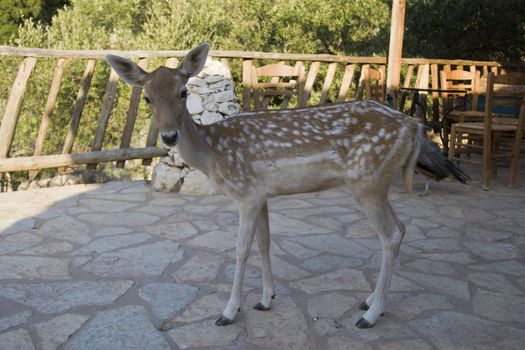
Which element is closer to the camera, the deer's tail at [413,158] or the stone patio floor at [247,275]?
the stone patio floor at [247,275]

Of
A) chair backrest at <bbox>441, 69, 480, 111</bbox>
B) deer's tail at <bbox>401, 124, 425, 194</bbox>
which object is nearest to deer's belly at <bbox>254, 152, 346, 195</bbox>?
deer's tail at <bbox>401, 124, 425, 194</bbox>

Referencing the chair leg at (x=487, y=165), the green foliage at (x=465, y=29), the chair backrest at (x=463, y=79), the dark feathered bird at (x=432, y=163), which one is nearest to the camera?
the dark feathered bird at (x=432, y=163)

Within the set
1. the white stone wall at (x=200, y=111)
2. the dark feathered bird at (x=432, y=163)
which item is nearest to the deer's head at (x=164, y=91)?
the dark feathered bird at (x=432, y=163)

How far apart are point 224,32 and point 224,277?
1587cm

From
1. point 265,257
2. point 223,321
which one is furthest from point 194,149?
point 223,321

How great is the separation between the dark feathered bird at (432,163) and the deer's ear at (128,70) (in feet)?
5.63

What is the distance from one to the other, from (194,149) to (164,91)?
0.38 meters

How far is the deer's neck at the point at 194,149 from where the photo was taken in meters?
3.17

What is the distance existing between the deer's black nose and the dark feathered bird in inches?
58.6

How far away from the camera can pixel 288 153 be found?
10.3 ft

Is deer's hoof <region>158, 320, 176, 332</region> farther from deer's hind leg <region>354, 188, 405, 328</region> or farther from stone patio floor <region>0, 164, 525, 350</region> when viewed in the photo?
deer's hind leg <region>354, 188, 405, 328</region>

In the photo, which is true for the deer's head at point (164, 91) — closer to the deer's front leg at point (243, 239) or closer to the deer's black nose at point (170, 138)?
the deer's black nose at point (170, 138)

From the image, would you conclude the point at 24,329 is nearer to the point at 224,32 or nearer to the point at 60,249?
the point at 60,249

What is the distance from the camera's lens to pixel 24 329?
3033mm
